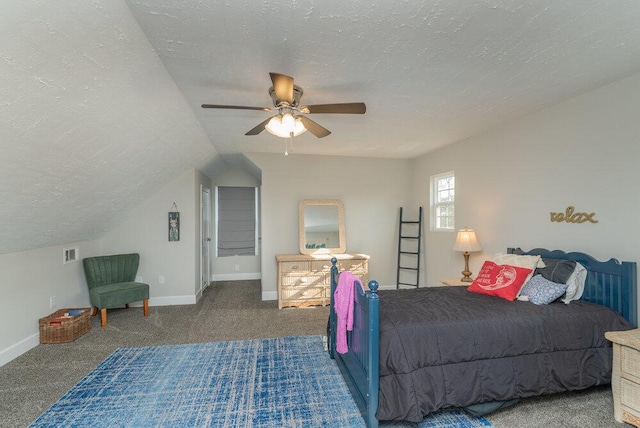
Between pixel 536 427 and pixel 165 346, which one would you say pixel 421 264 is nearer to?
pixel 536 427

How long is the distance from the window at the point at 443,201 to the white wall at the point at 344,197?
0.66 meters

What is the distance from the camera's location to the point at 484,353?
6.84 ft

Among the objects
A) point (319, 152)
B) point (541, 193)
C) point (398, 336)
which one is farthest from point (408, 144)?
point (398, 336)

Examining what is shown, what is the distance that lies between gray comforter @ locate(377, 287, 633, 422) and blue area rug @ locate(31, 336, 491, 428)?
29 cm

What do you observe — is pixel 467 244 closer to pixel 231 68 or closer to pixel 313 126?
pixel 313 126

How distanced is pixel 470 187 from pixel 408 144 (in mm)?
1065

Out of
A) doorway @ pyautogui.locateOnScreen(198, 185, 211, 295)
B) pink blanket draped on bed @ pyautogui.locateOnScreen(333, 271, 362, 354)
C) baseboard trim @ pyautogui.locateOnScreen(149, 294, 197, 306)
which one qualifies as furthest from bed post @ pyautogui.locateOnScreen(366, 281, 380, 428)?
doorway @ pyautogui.locateOnScreen(198, 185, 211, 295)

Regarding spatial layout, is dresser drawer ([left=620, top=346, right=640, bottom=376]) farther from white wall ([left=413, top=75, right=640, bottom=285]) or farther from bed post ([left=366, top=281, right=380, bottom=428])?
bed post ([left=366, top=281, right=380, bottom=428])

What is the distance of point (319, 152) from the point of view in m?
4.96

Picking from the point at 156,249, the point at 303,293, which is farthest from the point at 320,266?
the point at 156,249

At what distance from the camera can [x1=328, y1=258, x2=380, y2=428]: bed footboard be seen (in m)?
1.93

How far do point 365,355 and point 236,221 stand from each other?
5209 mm

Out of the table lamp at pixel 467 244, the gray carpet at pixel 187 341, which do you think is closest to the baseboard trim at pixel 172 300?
the gray carpet at pixel 187 341

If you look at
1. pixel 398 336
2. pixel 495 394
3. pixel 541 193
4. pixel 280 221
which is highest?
pixel 541 193
